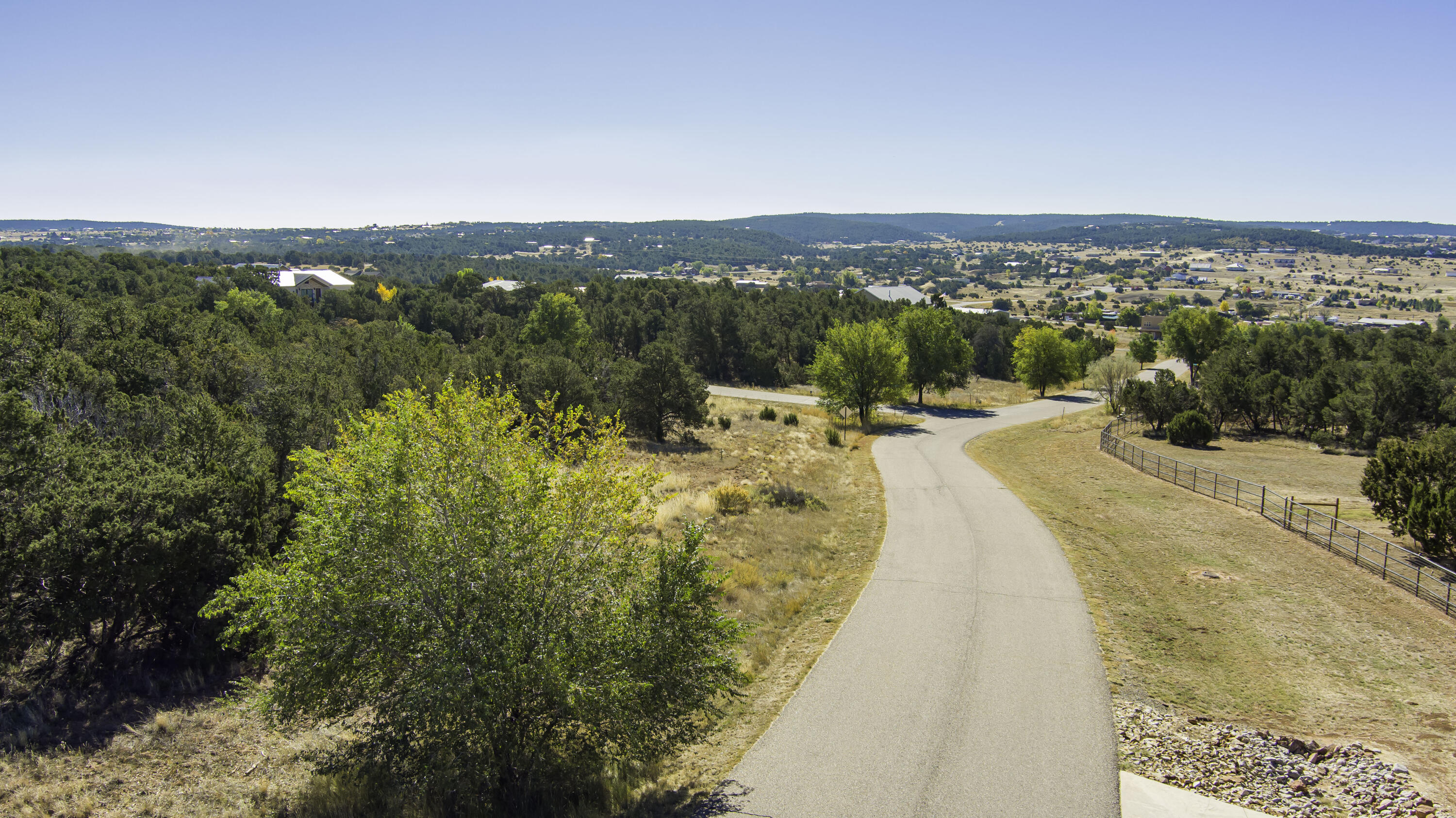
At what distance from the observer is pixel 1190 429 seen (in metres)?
40.5

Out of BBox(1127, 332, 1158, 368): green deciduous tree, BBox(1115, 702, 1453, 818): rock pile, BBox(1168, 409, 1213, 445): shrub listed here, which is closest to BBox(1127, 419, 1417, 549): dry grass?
BBox(1168, 409, 1213, 445): shrub

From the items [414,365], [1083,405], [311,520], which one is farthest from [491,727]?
[1083,405]

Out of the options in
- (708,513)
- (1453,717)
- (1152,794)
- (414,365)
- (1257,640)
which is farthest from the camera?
(414,365)

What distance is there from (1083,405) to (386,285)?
119560 mm

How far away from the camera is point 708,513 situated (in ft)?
80.1

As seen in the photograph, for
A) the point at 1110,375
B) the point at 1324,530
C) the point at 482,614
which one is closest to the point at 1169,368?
the point at 1110,375

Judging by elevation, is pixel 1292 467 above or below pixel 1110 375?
below

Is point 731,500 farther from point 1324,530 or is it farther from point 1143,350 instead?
point 1143,350

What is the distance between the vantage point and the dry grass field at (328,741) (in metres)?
10.7

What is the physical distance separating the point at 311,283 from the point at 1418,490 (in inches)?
5673

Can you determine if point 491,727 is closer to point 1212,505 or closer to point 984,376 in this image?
point 1212,505

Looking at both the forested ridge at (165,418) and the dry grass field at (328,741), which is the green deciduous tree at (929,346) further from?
the dry grass field at (328,741)

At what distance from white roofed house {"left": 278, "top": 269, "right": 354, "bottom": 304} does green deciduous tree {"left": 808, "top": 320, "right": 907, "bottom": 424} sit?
96344 mm

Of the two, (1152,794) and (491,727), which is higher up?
(491,727)
